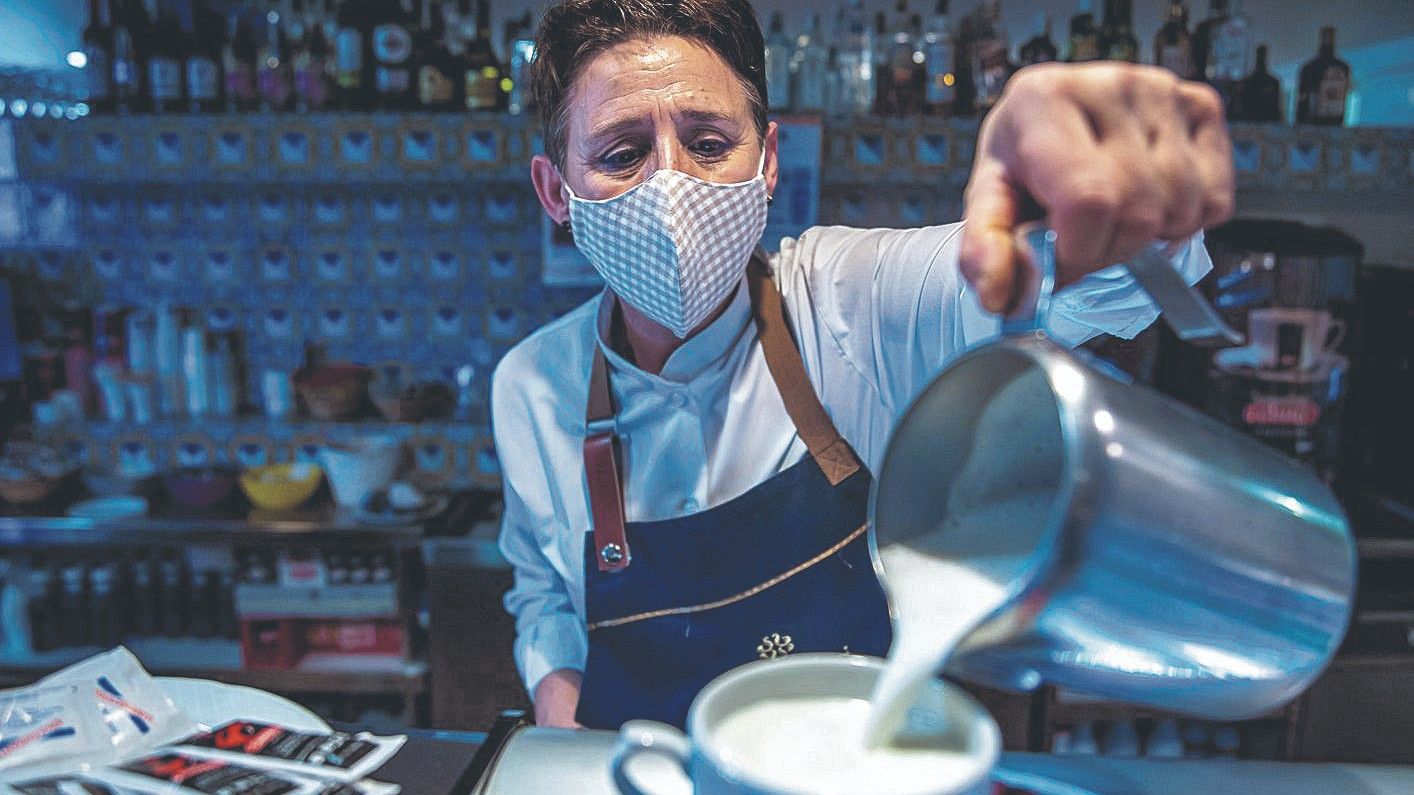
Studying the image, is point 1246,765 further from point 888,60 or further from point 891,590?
point 888,60

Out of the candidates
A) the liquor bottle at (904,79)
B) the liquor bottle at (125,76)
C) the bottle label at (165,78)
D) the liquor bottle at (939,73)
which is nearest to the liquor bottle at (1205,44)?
the liquor bottle at (939,73)

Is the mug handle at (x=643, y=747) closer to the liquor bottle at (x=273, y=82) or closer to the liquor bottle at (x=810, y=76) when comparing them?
the liquor bottle at (x=810, y=76)

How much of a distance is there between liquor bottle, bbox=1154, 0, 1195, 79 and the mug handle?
3.00m

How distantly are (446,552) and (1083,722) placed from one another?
192 cm

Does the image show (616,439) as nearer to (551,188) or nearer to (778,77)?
(551,188)

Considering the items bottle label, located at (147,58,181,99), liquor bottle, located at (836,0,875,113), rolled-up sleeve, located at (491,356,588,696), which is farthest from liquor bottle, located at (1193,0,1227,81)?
bottle label, located at (147,58,181,99)

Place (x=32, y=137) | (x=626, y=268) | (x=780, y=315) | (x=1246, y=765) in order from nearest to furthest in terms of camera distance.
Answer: (x=1246, y=765)
(x=626, y=268)
(x=780, y=315)
(x=32, y=137)

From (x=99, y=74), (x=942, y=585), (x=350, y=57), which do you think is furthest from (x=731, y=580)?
(x=99, y=74)

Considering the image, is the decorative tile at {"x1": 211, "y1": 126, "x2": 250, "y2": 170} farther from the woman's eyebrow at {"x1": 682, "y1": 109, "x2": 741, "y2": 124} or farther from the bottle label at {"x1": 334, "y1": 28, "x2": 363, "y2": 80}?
the woman's eyebrow at {"x1": 682, "y1": 109, "x2": 741, "y2": 124}

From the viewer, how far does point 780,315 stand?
1553 millimetres

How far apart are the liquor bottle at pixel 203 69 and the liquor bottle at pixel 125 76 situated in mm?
168

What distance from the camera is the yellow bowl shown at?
303cm

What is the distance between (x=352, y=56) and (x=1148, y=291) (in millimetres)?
2955

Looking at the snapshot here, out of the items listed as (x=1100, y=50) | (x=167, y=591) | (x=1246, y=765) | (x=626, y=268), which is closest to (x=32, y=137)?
(x=167, y=591)
